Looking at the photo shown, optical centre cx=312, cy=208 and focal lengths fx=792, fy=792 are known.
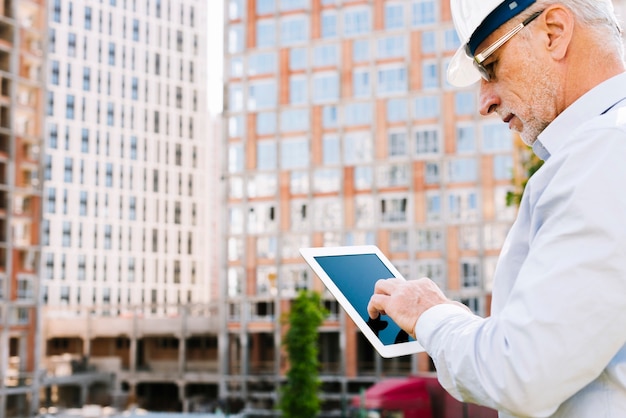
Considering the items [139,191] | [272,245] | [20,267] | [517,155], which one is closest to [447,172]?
[517,155]

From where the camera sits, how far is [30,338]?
148 ft

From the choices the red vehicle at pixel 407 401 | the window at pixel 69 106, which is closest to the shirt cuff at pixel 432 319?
the red vehicle at pixel 407 401

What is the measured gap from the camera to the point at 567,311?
3.41ft

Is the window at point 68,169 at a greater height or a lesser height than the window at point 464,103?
greater

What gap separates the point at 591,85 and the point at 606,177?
11.8 inches

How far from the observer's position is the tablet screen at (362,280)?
159cm

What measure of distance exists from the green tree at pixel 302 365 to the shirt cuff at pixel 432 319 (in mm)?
31687

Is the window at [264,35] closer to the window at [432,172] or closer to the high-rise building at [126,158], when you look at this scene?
the window at [432,172]

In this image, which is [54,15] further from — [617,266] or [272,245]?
[617,266]

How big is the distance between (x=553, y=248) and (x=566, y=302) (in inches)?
2.9

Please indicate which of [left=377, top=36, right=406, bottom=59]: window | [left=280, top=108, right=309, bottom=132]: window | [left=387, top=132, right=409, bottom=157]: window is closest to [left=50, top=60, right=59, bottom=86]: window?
[left=280, top=108, right=309, bottom=132]: window

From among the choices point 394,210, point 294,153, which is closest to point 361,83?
point 294,153

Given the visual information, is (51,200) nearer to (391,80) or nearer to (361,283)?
(391,80)

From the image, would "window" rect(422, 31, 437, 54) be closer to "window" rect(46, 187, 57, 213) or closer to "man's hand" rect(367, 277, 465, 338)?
"window" rect(46, 187, 57, 213)
